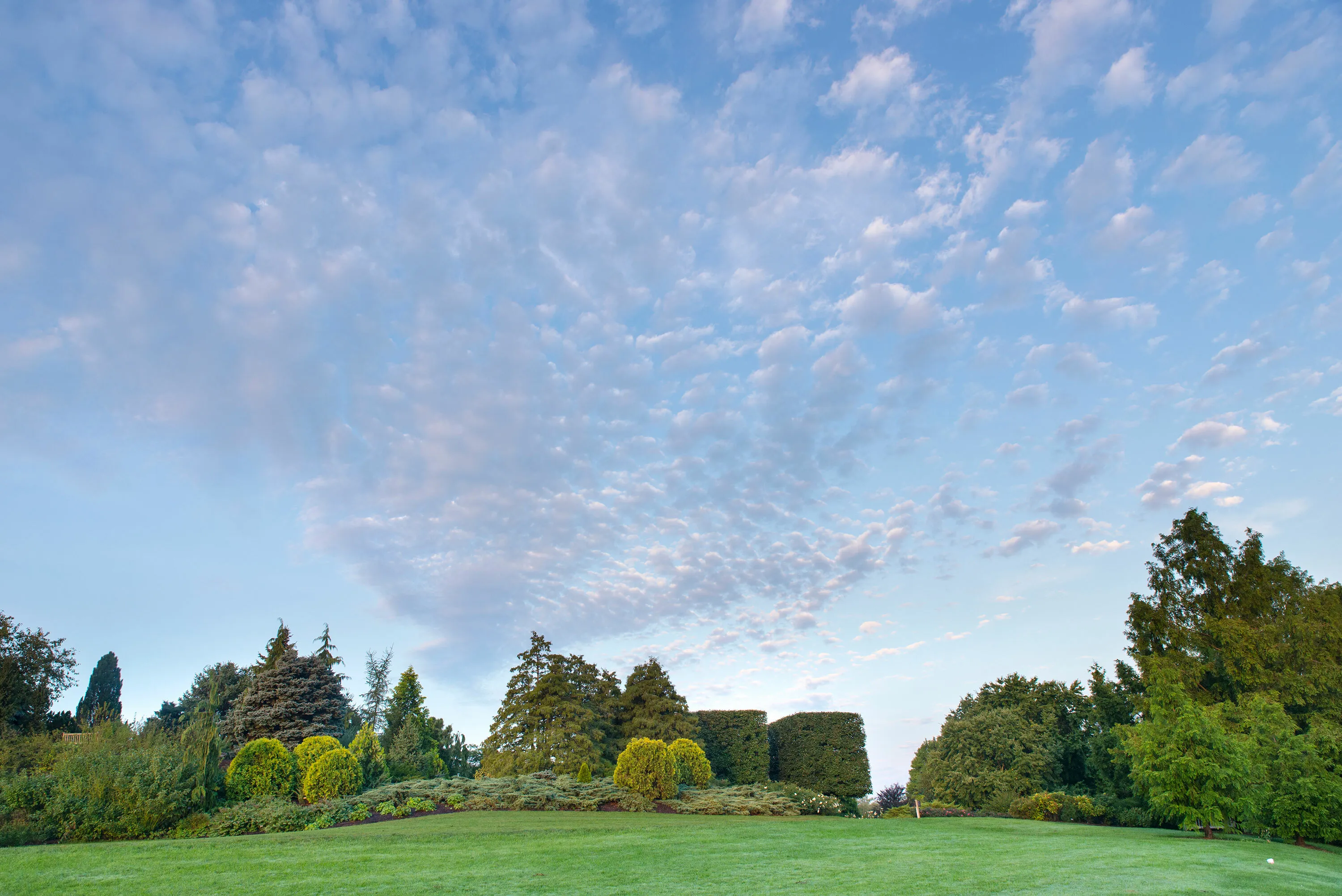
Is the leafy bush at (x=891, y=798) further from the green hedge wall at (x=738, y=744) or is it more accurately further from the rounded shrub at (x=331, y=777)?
the rounded shrub at (x=331, y=777)

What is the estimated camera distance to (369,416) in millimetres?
18797

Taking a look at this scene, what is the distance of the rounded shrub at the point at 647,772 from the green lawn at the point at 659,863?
5150mm

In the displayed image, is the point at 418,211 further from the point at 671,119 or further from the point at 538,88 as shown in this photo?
the point at 671,119

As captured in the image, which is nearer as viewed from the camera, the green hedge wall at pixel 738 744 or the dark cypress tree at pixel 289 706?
the dark cypress tree at pixel 289 706

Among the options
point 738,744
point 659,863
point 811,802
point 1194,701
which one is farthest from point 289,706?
point 1194,701

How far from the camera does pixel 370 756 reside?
66.3ft

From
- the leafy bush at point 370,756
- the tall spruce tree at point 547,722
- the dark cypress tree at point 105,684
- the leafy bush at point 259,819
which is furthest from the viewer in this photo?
the dark cypress tree at point 105,684

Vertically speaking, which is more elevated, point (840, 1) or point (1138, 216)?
point (840, 1)

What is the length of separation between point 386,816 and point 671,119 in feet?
53.5

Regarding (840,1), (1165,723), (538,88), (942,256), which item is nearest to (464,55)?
(538,88)

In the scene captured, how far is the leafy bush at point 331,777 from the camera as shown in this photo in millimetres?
16109

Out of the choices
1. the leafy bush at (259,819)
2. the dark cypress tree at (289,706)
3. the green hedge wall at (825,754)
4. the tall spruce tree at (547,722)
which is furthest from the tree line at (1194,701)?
the dark cypress tree at (289,706)

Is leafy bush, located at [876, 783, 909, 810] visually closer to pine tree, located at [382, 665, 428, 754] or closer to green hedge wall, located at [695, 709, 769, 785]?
green hedge wall, located at [695, 709, 769, 785]

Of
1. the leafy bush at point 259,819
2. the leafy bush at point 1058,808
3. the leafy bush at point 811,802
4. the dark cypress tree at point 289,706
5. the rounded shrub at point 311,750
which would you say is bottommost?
the leafy bush at point 1058,808
